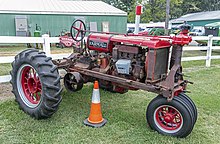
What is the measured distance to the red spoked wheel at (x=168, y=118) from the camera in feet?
9.90

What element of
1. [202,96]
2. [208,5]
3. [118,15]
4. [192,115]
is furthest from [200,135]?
[208,5]

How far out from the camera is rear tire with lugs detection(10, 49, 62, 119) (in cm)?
315

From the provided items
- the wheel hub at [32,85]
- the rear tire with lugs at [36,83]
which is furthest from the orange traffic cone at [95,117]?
the wheel hub at [32,85]

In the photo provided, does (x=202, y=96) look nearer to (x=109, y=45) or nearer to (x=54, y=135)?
(x=109, y=45)

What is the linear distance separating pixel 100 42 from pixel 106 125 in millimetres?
1287

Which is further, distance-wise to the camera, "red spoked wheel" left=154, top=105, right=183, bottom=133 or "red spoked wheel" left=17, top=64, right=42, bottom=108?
"red spoked wheel" left=17, top=64, right=42, bottom=108

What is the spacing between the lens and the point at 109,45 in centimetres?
364

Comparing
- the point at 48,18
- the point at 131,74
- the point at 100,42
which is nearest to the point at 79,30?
the point at 100,42

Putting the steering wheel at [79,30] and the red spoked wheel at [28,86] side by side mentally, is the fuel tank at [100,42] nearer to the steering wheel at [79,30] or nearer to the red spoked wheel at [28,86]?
the steering wheel at [79,30]

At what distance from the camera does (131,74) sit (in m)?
3.45

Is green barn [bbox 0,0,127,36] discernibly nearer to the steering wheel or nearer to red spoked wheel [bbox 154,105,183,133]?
the steering wheel

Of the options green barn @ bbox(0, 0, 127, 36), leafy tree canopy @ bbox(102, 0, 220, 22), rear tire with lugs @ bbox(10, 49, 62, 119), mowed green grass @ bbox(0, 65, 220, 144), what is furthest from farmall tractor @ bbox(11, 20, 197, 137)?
leafy tree canopy @ bbox(102, 0, 220, 22)

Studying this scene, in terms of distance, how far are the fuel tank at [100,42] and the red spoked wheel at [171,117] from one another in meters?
1.15

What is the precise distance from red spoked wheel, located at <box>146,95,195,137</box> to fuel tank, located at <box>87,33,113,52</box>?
1.15m
